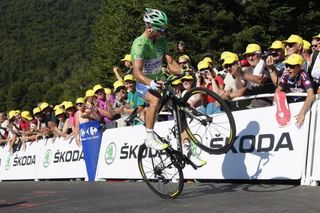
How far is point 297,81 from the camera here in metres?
7.56

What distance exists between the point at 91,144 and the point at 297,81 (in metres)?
5.45

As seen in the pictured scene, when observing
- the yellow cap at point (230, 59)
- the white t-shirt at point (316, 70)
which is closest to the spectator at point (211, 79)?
the yellow cap at point (230, 59)

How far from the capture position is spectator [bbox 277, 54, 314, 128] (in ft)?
23.7

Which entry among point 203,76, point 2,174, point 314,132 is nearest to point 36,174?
point 2,174

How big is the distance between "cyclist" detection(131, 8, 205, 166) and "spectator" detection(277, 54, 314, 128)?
167 centimetres

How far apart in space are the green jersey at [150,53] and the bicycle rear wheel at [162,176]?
1136 mm

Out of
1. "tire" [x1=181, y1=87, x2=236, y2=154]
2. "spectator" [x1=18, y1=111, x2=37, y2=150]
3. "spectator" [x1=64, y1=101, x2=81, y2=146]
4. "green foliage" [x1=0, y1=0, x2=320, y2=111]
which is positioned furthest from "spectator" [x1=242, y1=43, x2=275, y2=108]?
"green foliage" [x1=0, y1=0, x2=320, y2=111]

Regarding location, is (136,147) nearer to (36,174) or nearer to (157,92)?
(157,92)

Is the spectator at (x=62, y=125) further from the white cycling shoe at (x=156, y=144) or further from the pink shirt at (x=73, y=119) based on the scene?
the white cycling shoe at (x=156, y=144)

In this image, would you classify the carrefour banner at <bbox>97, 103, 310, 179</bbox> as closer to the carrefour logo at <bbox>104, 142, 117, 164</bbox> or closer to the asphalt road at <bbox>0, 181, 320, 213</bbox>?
the asphalt road at <bbox>0, 181, 320, 213</bbox>

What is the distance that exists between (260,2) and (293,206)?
642 inches

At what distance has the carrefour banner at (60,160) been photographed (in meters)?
12.1

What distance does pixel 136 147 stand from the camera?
10148 millimetres

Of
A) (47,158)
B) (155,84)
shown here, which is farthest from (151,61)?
(47,158)
